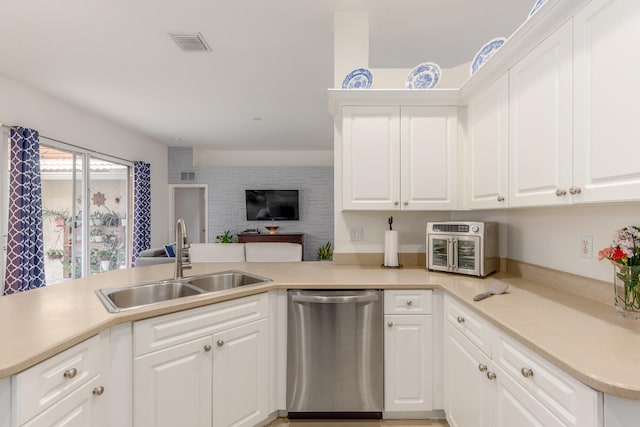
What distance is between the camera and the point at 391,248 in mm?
2527

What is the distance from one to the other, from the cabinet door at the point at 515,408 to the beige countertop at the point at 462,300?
0.60 ft

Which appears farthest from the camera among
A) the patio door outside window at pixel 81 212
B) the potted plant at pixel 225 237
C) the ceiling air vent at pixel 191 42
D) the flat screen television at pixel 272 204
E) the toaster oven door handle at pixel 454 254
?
the flat screen television at pixel 272 204

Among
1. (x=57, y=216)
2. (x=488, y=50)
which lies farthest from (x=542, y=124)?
(x=57, y=216)

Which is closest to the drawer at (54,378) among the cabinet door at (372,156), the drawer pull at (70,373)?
the drawer pull at (70,373)

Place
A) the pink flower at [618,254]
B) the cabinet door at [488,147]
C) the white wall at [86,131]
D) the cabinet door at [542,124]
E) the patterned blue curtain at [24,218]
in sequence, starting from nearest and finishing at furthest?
the pink flower at [618,254] → the cabinet door at [542,124] → the cabinet door at [488,147] → the patterned blue curtain at [24,218] → the white wall at [86,131]

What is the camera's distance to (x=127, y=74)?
364 centimetres

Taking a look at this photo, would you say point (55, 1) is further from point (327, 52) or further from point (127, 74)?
point (327, 52)

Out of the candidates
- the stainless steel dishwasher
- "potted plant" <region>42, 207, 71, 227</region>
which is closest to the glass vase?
the stainless steel dishwasher

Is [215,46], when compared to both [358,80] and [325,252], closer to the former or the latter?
[358,80]

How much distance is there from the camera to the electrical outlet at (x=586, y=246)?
156 centimetres

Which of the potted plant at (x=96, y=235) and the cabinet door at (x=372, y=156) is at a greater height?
the cabinet door at (x=372, y=156)

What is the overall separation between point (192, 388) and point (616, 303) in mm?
1864

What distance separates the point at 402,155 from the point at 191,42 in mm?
2145

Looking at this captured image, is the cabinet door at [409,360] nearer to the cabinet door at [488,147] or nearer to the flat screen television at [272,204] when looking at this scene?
the cabinet door at [488,147]
